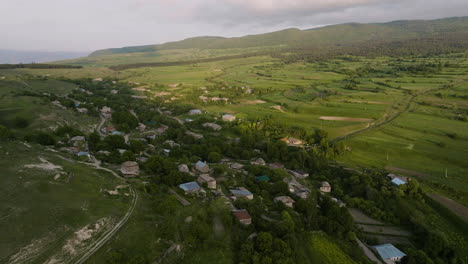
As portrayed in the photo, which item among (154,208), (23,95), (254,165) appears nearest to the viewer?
(154,208)

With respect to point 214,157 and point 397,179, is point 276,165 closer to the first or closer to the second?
point 214,157

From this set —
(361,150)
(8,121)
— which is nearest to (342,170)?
(361,150)

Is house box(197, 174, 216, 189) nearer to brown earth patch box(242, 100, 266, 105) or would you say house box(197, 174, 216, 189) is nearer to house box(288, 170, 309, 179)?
house box(288, 170, 309, 179)

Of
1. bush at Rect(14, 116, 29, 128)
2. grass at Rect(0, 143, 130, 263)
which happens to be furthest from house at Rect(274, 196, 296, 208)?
bush at Rect(14, 116, 29, 128)

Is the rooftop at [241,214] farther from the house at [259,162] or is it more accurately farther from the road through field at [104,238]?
the house at [259,162]

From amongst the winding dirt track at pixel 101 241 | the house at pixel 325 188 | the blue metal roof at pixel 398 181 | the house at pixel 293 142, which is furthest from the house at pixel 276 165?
the winding dirt track at pixel 101 241

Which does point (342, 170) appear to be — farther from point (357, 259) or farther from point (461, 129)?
point (461, 129)
